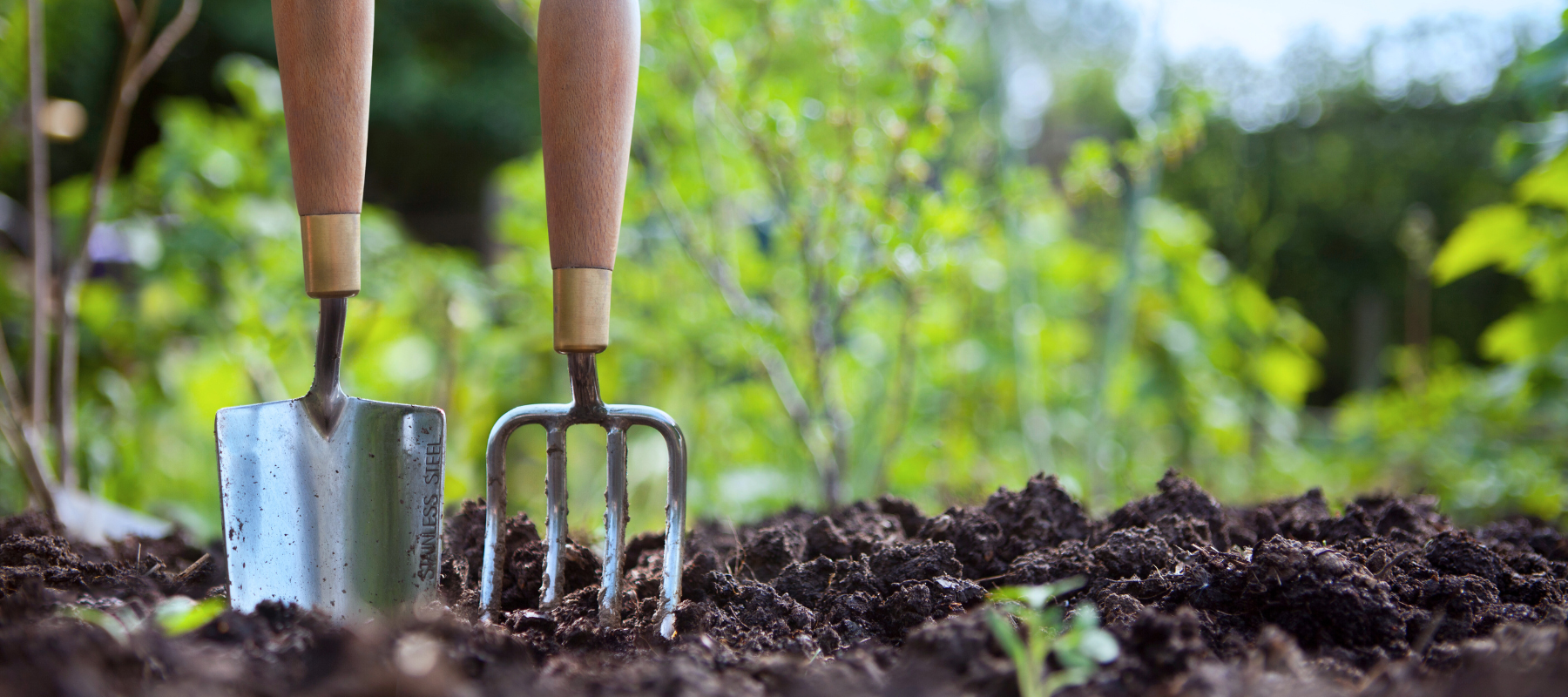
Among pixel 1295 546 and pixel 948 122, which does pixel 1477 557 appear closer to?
pixel 1295 546

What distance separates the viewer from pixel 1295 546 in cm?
79

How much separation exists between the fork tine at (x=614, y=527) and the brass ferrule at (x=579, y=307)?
102 millimetres

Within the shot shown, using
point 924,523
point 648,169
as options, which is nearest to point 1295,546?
point 924,523

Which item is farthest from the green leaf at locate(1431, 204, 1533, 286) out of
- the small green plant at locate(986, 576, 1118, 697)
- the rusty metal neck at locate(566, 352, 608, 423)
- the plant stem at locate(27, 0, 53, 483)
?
the plant stem at locate(27, 0, 53, 483)

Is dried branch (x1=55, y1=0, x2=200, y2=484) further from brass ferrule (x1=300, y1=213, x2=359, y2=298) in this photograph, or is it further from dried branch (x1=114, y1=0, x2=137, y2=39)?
brass ferrule (x1=300, y1=213, x2=359, y2=298)

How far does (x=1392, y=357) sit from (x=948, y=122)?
5.04 metres

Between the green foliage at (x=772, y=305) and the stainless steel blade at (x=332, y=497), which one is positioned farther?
the green foliage at (x=772, y=305)

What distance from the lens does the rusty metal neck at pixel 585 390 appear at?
94cm

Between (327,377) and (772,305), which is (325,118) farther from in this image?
(772,305)

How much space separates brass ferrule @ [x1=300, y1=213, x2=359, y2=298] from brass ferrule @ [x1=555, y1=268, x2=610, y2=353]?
23cm

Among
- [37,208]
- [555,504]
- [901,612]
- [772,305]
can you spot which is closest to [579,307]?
[555,504]

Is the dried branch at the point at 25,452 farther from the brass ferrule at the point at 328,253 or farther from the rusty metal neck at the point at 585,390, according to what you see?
the rusty metal neck at the point at 585,390

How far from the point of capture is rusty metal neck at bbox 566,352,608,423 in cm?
94

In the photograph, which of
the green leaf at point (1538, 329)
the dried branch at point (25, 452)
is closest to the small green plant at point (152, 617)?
the dried branch at point (25, 452)
